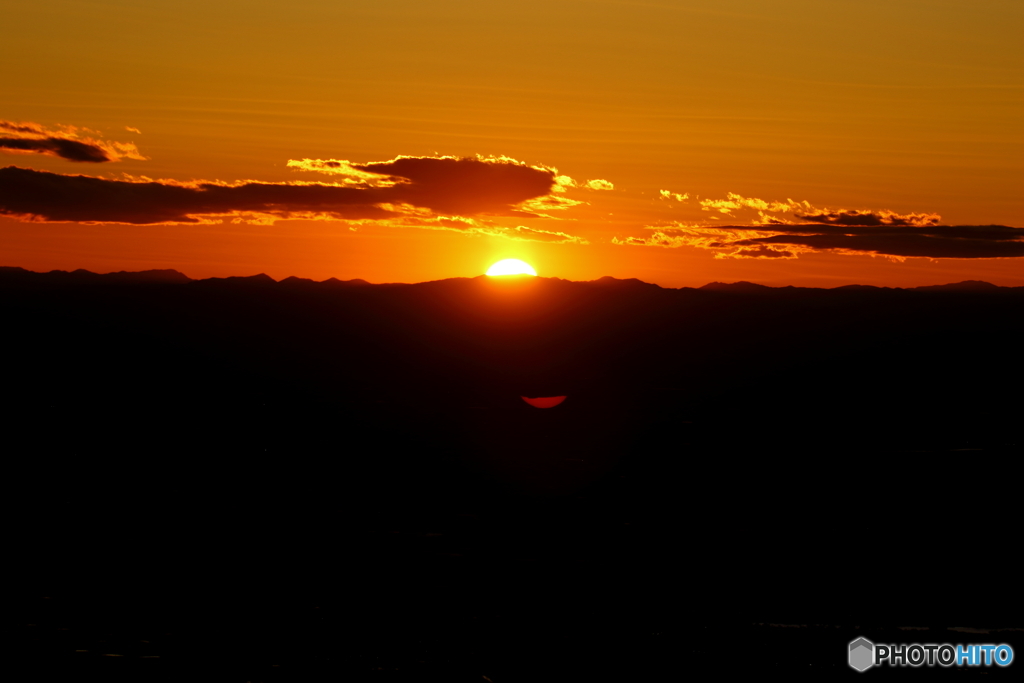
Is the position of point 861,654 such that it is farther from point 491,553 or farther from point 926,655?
point 491,553

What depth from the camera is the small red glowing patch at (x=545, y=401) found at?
15743 centimetres

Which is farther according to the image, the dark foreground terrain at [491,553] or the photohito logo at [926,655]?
the dark foreground terrain at [491,553]

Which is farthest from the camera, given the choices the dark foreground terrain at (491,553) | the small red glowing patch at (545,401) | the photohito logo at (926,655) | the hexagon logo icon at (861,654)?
the small red glowing patch at (545,401)

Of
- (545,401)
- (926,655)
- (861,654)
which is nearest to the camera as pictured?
(861,654)

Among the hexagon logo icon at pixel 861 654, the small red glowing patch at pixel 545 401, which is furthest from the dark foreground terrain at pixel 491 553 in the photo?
the small red glowing patch at pixel 545 401

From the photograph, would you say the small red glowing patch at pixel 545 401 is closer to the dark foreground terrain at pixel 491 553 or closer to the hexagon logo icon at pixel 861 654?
the dark foreground terrain at pixel 491 553

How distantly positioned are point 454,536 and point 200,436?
2333 inches

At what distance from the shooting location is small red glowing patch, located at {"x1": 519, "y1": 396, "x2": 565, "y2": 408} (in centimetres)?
15743

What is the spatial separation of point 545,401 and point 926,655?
138 meters

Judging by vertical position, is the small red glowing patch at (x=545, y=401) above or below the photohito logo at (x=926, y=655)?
below

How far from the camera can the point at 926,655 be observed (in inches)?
1071

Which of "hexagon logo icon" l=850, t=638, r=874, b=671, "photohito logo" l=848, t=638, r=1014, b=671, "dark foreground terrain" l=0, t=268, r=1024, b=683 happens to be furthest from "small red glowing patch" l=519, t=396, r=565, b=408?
"hexagon logo icon" l=850, t=638, r=874, b=671

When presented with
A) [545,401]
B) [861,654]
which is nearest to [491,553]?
[861,654]

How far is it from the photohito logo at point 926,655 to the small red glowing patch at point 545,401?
12722cm
